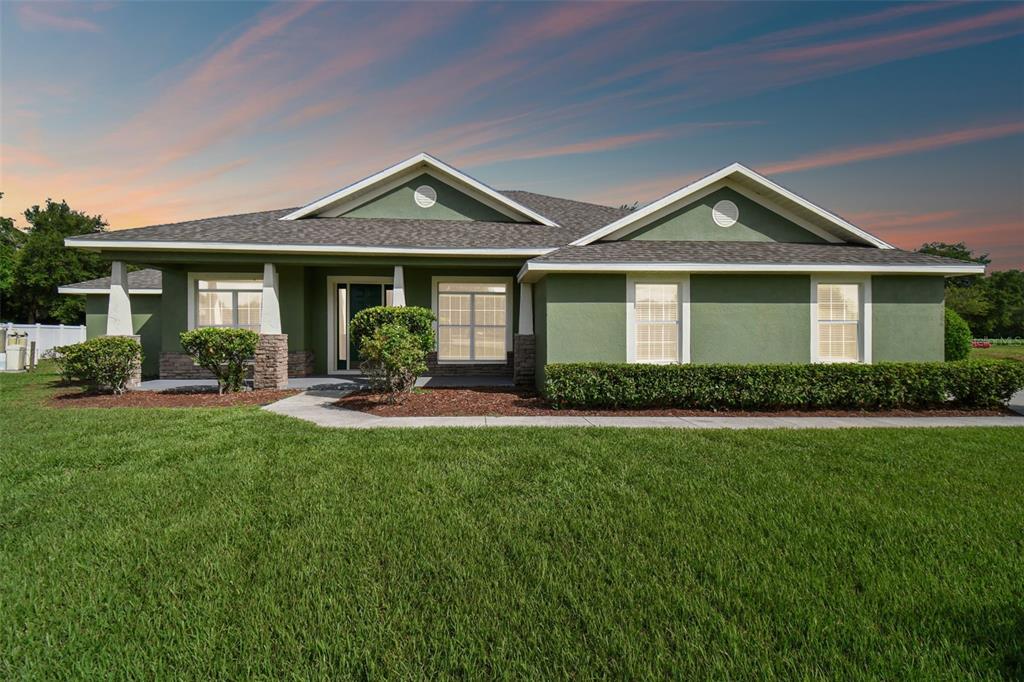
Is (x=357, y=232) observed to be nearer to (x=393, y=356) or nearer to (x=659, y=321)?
(x=393, y=356)

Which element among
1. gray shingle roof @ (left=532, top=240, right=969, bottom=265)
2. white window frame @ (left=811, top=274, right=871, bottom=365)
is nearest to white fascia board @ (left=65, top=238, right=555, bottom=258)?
gray shingle roof @ (left=532, top=240, right=969, bottom=265)

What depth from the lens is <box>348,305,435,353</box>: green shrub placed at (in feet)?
30.9

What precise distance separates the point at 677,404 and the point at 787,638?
6.86 meters

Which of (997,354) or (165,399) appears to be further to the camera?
(997,354)

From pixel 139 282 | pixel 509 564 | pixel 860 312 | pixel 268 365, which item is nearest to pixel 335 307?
pixel 268 365

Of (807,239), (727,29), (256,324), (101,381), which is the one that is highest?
(727,29)

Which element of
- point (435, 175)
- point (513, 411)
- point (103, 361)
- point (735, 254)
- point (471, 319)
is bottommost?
point (513, 411)

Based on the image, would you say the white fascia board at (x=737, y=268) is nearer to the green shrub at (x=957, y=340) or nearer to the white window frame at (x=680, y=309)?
the white window frame at (x=680, y=309)

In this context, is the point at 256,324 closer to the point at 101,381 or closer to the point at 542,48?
the point at 101,381

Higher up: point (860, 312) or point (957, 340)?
point (860, 312)

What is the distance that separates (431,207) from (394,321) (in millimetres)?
5621

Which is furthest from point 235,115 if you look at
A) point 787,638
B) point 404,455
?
point 787,638

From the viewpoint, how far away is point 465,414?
8.16 meters

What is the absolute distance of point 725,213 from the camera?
11.0 metres
